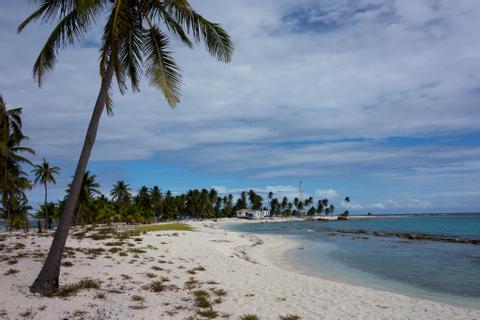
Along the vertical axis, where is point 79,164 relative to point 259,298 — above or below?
above

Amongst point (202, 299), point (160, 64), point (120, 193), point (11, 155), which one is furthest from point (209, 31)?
point (120, 193)

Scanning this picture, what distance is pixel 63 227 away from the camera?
31.0ft

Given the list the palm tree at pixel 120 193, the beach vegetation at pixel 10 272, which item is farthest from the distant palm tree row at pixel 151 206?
the beach vegetation at pixel 10 272

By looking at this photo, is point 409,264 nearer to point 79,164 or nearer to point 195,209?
point 79,164

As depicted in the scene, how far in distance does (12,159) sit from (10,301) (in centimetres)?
2679

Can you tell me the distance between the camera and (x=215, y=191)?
13212 cm

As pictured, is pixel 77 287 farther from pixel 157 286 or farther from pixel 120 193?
pixel 120 193

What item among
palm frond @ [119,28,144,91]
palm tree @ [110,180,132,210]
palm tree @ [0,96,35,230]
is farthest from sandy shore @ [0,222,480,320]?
palm tree @ [110,180,132,210]

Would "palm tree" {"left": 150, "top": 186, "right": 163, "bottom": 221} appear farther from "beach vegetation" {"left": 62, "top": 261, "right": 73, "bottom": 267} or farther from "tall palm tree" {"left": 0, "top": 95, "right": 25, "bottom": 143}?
"beach vegetation" {"left": 62, "top": 261, "right": 73, "bottom": 267}

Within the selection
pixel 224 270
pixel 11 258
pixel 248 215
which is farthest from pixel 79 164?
pixel 248 215

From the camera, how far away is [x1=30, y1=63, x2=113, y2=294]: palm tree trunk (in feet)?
30.6

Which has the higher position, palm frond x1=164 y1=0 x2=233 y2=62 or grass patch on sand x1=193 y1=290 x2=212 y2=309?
palm frond x1=164 y1=0 x2=233 y2=62

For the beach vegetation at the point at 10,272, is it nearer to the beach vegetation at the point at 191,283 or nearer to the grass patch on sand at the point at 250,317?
the beach vegetation at the point at 191,283

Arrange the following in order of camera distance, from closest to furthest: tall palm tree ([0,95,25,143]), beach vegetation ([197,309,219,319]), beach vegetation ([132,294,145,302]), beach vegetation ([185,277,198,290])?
beach vegetation ([197,309,219,319])
beach vegetation ([132,294,145,302])
beach vegetation ([185,277,198,290])
tall palm tree ([0,95,25,143])
